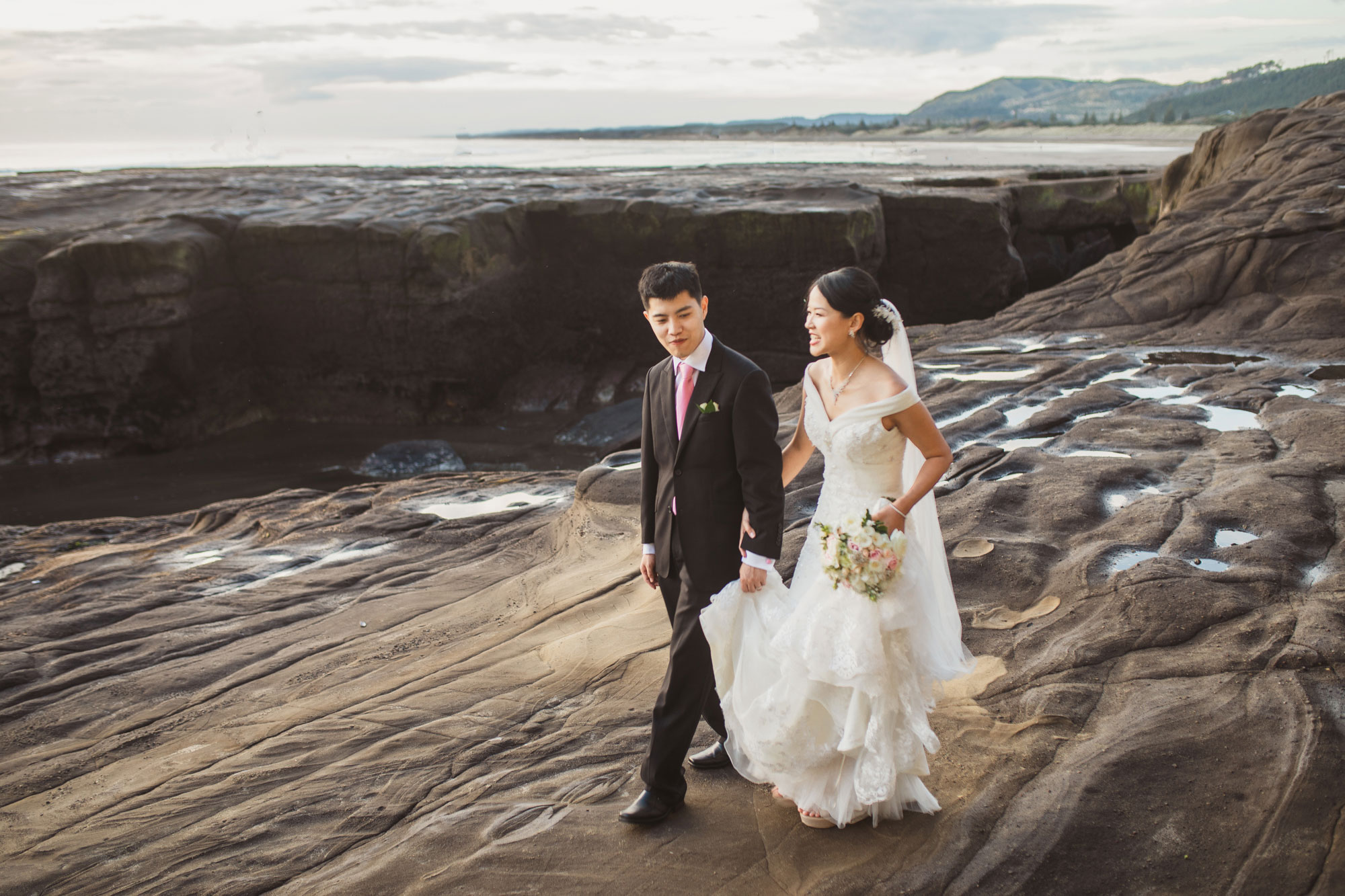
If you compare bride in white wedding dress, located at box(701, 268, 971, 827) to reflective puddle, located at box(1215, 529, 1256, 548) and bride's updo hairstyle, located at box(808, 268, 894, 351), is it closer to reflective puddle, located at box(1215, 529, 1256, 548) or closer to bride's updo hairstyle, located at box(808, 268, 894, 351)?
bride's updo hairstyle, located at box(808, 268, 894, 351)

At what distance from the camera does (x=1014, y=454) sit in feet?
20.2

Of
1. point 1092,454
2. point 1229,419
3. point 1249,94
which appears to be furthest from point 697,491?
point 1249,94

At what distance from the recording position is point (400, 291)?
14680 millimetres

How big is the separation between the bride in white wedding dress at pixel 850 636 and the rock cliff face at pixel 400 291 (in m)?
12.1

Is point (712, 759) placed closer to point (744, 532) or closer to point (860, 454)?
point (744, 532)

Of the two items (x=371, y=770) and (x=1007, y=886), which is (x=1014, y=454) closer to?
(x=1007, y=886)

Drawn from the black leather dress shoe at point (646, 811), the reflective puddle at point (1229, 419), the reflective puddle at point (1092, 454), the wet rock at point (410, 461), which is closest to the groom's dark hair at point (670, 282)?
the black leather dress shoe at point (646, 811)

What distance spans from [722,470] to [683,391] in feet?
0.94

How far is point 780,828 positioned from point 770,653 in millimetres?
566

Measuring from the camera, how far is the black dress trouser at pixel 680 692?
2.93 metres

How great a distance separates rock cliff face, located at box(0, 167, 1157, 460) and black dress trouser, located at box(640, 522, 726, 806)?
12.2 meters

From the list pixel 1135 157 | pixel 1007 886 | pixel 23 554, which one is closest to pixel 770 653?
pixel 1007 886

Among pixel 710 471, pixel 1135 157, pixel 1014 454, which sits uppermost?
pixel 1135 157

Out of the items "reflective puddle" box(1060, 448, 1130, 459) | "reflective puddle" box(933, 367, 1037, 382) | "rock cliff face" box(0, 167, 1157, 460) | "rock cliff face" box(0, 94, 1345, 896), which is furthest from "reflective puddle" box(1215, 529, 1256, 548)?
"rock cliff face" box(0, 167, 1157, 460)
